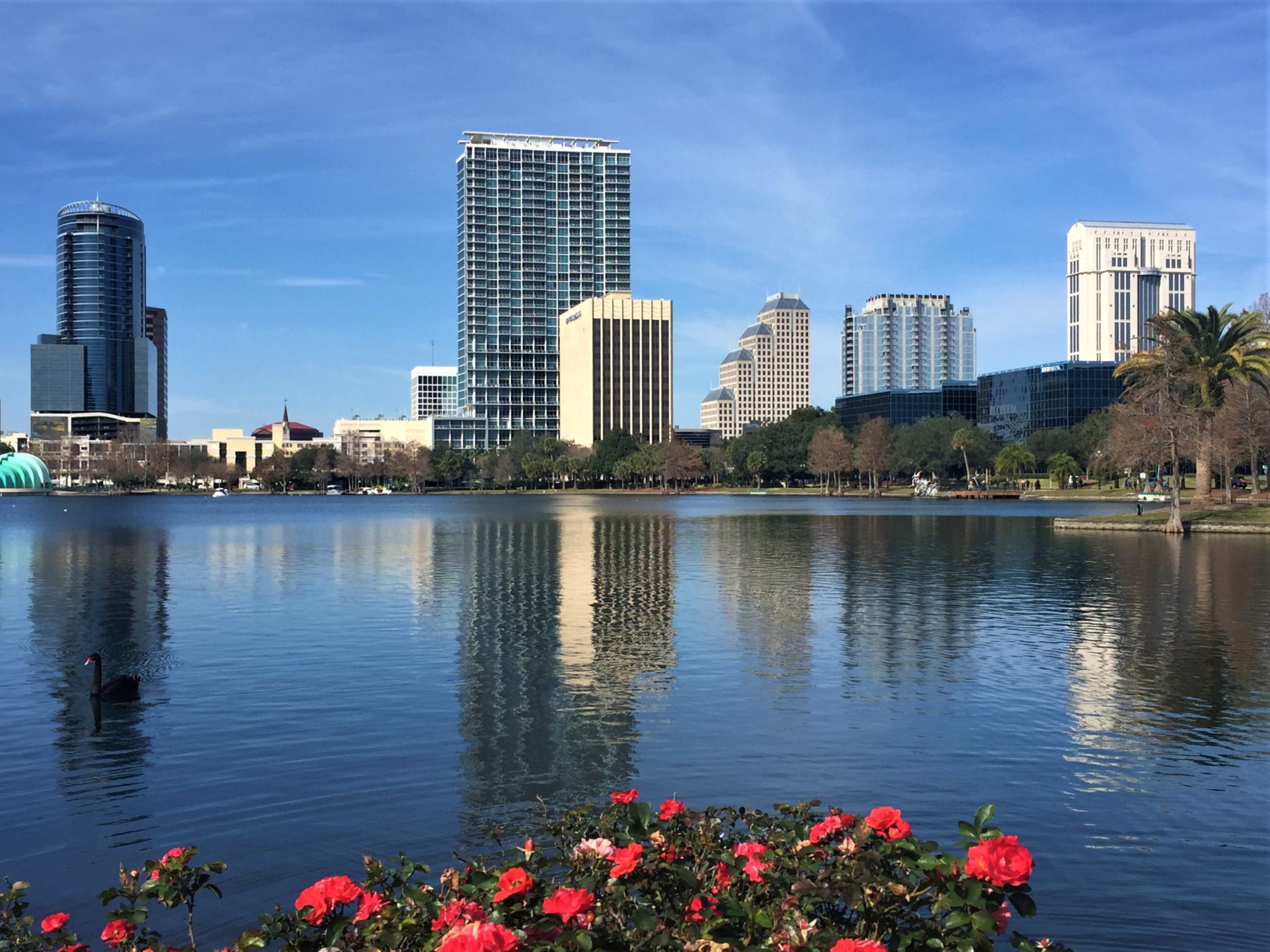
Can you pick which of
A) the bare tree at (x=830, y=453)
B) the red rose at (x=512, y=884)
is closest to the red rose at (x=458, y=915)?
the red rose at (x=512, y=884)

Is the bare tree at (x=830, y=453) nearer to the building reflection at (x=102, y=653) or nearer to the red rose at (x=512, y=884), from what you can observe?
the building reflection at (x=102, y=653)

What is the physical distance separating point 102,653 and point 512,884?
22262 millimetres

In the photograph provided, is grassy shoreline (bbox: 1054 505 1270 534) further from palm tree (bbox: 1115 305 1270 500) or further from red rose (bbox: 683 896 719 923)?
red rose (bbox: 683 896 719 923)

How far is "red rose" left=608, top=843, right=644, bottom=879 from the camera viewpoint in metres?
6.37

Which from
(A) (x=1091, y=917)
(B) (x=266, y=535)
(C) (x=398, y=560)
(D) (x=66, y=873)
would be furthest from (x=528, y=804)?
(B) (x=266, y=535)

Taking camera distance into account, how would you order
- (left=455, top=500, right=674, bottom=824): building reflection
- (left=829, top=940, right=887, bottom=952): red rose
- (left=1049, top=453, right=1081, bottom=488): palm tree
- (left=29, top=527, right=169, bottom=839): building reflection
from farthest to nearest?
1. (left=1049, top=453, right=1081, bottom=488): palm tree
2. (left=455, top=500, right=674, bottom=824): building reflection
3. (left=29, top=527, right=169, bottom=839): building reflection
4. (left=829, top=940, right=887, bottom=952): red rose

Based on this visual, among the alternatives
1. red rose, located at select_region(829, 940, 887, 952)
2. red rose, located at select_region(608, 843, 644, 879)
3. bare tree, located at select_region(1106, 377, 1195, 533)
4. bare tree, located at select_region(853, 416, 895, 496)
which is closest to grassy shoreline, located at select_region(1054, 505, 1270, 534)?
bare tree, located at select_region(1106, 377, 1195, 533)

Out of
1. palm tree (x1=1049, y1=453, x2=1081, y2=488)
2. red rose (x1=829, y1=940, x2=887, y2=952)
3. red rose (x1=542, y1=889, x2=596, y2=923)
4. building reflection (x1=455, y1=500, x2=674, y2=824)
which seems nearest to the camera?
red rose (x1=829, y1=940, x2=887, y2=952)

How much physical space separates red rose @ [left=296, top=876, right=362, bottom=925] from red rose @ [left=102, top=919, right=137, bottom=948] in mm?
1077

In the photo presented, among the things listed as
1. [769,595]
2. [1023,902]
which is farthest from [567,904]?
[769,595]

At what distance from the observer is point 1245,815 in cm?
1286

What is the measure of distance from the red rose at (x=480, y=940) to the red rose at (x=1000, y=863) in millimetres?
2611

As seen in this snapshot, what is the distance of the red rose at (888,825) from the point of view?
6863mm

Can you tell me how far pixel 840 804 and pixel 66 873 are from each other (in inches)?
335
